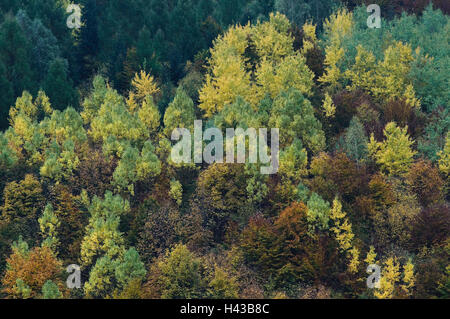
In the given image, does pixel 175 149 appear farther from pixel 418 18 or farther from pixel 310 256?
pixel 418 18

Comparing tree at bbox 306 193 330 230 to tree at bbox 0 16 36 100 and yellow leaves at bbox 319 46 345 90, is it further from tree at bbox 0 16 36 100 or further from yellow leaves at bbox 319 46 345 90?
tree at bbox 0 16 36 100

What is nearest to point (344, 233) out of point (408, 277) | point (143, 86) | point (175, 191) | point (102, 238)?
point (408, 277)

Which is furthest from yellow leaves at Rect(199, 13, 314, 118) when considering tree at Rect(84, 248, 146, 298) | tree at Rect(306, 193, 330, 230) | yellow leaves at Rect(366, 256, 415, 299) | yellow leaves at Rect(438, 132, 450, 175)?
yellow leaves at Rect(366, 256, 415, 299)

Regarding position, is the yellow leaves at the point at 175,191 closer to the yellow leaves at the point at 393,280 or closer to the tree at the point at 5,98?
the yellow leaves at the point at 393,280

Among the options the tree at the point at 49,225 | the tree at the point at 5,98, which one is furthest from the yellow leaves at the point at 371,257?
the tree at the point at 5,98

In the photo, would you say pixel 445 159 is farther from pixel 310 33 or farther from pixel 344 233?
pixel 310 33
